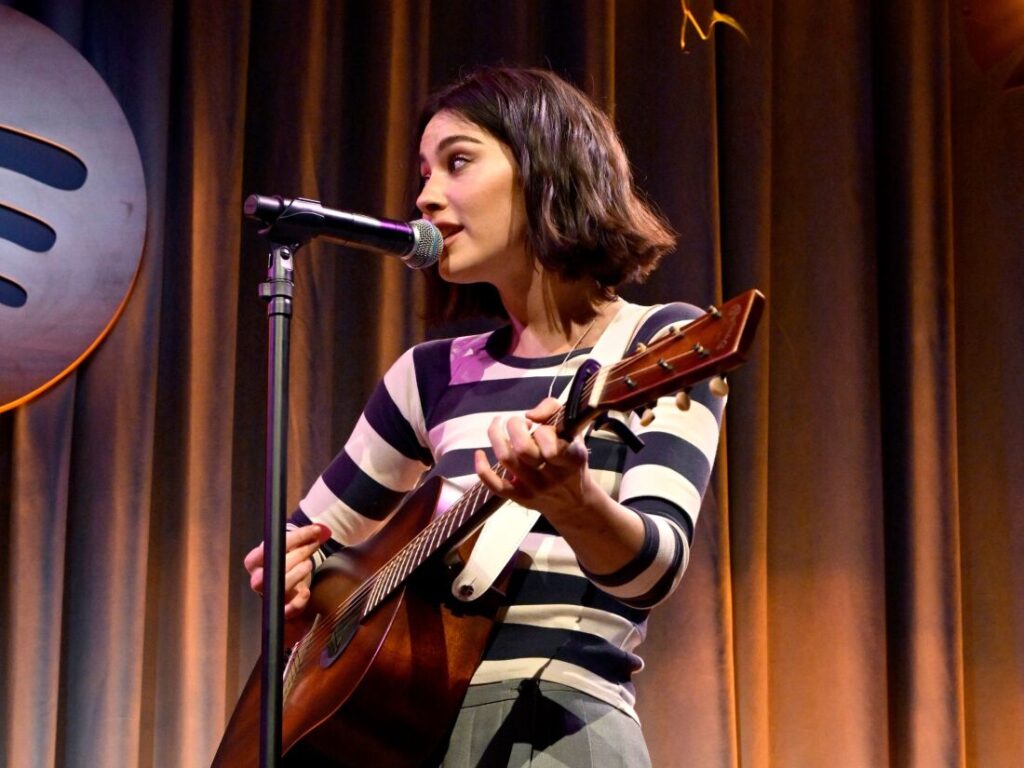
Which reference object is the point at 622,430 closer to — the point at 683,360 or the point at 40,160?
the point at 683,360

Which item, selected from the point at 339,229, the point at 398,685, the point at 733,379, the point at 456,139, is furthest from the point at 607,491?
the point at 733,379

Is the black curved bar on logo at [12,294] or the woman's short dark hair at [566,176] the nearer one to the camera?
the woman's short dark hair at [566,176]

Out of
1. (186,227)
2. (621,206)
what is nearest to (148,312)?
(186,227)

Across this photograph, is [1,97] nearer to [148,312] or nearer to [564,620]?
[148,312]

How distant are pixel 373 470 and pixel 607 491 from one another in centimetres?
51

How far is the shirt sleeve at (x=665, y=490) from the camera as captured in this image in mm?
1226

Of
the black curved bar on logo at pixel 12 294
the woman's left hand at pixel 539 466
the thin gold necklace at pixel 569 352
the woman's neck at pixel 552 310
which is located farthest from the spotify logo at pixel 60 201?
the woman's left hand at pixel 539 466

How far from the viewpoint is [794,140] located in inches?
112

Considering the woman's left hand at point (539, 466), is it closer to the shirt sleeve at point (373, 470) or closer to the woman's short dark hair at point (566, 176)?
the woman's short dark hair at point (566, 176)

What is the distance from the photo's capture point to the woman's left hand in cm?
111

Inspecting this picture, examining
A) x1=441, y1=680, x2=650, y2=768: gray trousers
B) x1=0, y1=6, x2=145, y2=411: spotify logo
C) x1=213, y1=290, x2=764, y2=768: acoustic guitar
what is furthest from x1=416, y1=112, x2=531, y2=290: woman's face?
x1=0, y1=6, x2=145, y2=411: spotify logo

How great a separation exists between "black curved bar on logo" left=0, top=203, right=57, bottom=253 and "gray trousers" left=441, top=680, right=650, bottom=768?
157 centimetres

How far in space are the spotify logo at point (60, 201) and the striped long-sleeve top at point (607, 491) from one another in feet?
3.46

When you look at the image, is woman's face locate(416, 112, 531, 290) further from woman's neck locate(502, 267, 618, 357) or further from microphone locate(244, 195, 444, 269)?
microphone locate(244, 195, 444, 269)
